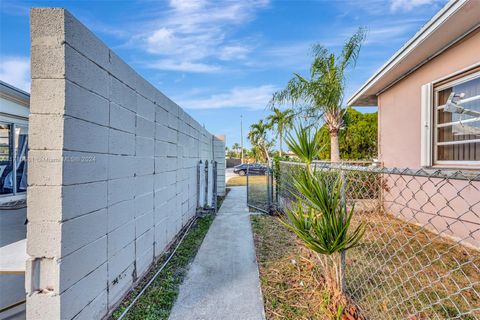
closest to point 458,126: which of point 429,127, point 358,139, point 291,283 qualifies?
point 429,127

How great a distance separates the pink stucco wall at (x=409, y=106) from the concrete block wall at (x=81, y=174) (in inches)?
187

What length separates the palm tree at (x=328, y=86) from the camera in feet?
26.0

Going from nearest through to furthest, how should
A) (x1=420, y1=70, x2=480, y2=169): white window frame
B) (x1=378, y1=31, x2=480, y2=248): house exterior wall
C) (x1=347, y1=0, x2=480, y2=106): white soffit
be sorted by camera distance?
1. (x1=347, y1=0, x2=480, y2=106): white soffit
2. (x1=378, y1=31, x2=480, y2=248): house exterior wall
3. (x1=420, y1=70, x2=480, y2=169): white window frame

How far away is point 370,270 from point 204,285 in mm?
1996

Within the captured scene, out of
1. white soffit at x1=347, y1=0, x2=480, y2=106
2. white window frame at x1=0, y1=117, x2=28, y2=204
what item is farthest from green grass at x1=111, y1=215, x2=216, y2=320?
white window frame at x1=0, y1=117, x2=28, y2=204

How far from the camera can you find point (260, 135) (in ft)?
73.9

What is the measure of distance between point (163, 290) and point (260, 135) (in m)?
20.3

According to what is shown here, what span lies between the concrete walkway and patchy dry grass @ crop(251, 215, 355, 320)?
0.41ft

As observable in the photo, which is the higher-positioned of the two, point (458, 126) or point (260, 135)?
point (260, 135)

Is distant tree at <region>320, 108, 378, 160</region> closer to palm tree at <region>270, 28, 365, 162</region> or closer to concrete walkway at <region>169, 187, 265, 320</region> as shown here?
palm tree at <region>270, 28, 365, 162</region>

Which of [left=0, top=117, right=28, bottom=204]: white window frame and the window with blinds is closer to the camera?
the window with blinds

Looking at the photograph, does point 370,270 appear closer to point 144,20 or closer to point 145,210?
point 145,210

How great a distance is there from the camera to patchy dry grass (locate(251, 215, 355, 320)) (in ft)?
7.54

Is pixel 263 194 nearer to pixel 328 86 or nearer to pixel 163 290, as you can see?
pixel 328 86
